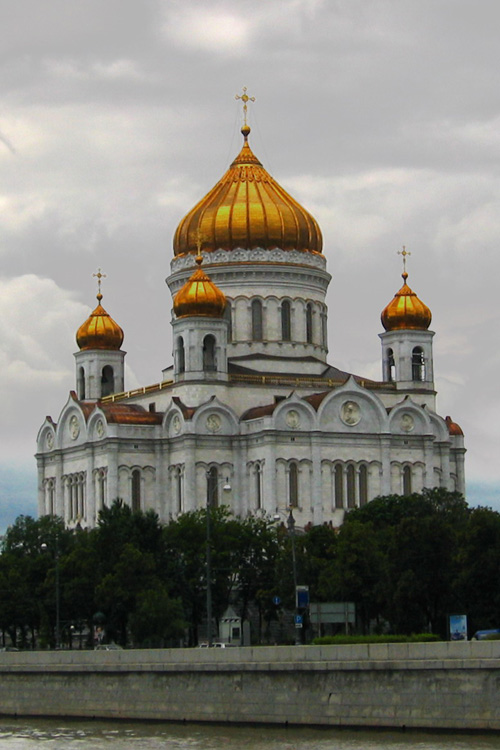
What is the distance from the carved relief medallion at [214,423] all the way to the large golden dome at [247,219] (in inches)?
364

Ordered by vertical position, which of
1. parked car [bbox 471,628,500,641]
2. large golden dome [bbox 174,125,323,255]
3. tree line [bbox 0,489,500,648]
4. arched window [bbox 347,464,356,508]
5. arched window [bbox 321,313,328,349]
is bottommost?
parked car [bbox 471,628,500,641]

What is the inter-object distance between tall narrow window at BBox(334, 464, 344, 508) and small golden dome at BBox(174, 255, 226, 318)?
9.15 meters

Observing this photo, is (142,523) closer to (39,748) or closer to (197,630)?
(197,630)

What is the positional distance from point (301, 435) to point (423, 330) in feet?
34.1

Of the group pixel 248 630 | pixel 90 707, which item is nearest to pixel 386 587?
pixel 248 630

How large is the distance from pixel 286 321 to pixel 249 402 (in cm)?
632

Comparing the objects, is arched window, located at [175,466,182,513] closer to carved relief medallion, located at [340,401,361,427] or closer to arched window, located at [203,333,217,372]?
arched window, located at [203,333,217,372]

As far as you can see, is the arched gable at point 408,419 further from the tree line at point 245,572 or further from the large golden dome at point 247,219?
the large golden dome at point 247,219

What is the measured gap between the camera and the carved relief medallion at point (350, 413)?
9288 cm

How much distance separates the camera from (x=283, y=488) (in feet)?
297

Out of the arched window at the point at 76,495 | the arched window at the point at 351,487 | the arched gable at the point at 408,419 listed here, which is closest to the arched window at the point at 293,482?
the arched window at the point at 351,487

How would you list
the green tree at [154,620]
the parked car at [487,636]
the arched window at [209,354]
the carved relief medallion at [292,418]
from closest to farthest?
1. the parked car at [487,636]
2. the green tree at [154,620]
3. the carved relief medallion at [292,418]
4. the arched window at [209,354]

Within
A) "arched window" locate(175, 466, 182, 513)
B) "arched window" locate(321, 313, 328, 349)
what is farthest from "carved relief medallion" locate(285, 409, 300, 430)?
"arched window" locate(321, 313, 328, 349)

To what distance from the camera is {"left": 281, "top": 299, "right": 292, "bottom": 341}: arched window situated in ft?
323
